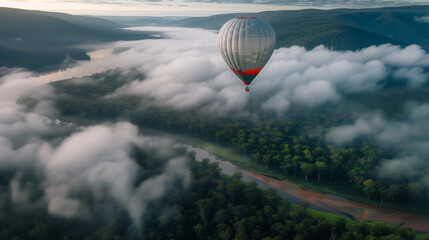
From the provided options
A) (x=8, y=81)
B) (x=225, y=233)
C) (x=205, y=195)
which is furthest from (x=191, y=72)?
(x=225, y=233)

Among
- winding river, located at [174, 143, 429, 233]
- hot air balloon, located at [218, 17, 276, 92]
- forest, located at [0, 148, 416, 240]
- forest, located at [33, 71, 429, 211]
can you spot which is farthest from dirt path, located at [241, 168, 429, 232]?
hot air balloon, located at [218, 17, 276, 92]

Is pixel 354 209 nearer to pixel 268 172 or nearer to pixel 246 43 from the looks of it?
pixel 268 172


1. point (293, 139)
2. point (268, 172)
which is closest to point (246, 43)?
point (268, 172)

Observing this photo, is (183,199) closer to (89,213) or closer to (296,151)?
(89,213)

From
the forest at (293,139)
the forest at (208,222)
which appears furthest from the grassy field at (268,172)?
the forest at (208,222)

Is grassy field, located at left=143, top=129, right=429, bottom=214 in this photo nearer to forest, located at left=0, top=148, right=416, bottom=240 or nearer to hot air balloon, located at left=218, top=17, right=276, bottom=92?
forest, located at left=0, top=148, right=416, bottom=240

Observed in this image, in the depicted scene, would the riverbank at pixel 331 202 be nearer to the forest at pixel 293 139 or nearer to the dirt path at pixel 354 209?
the dirt path at pixel 354 209
